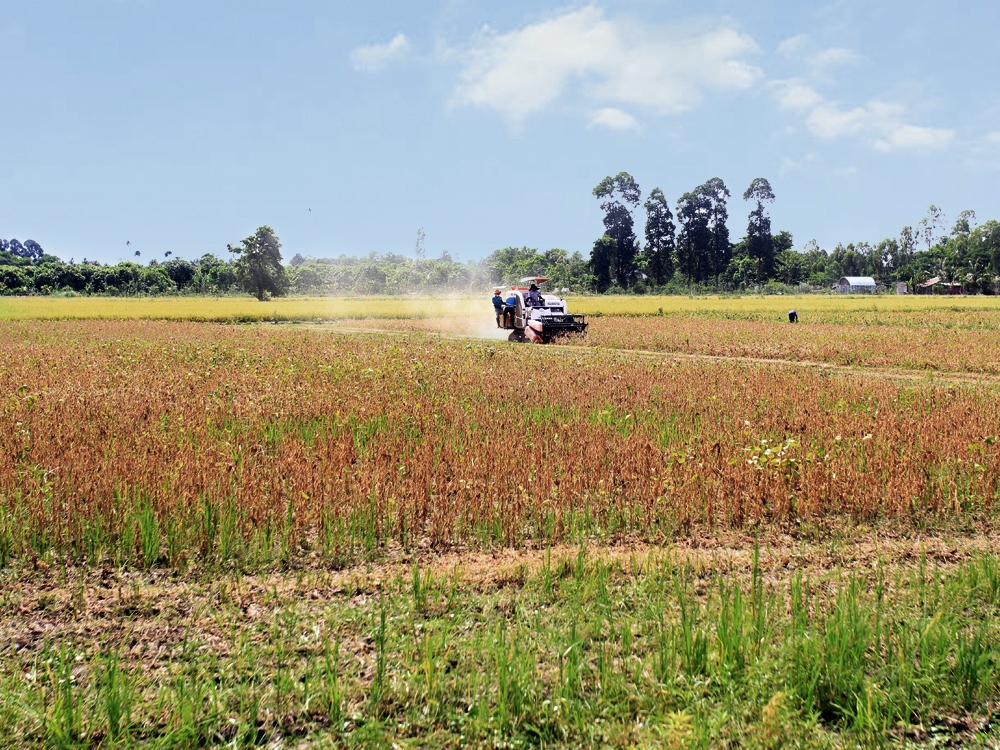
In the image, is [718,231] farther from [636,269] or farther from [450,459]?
[450,459]

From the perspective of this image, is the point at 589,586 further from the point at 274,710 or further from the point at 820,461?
the point at 820,461

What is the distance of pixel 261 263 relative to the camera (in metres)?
87.2

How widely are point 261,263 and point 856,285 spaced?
97903 millimetres

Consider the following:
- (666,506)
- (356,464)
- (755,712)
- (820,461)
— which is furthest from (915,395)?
(755,712)

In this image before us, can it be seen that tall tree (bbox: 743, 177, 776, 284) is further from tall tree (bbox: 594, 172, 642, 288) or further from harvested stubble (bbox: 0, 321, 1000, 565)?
harvested stubble (bbox: 0, 321, 1000, 565)

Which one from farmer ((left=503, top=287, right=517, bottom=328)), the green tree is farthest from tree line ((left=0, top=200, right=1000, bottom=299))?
farmer ((left=503, top=287, right=517, bottom=328))

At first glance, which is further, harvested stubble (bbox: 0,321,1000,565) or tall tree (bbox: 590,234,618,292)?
tall tree (bbox: 590,234,618,292)

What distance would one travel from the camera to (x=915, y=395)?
13133mm

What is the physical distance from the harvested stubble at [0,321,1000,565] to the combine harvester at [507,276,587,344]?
43.3ft

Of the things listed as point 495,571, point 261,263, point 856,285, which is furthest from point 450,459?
point 856,285

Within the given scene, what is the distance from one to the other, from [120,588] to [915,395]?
41.5 ft

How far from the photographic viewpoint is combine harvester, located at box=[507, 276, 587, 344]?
27.9 meters

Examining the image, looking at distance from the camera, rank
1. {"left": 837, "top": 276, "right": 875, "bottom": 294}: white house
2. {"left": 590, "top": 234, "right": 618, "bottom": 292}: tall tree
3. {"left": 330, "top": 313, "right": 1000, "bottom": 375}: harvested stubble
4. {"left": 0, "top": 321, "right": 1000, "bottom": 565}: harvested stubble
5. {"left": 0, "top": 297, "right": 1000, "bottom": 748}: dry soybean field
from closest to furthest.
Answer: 1. {"left": 0, "top": 297, "right": 1000, "bottom": 748}: dry soybean field
2. {"left": 0, "top": 321, "right": 1000, "bottom": 565}: harvested stubble
3. {"left": 330, "top": 313, "right": 1000, "bottom": 375}: harvested stubble
4. {"left": 590, "top": 234, "right": 618, "bottom": 292}: tall tree
5. {"left": 837, "top": 276, "right": 875, "bottom": 294}: white house

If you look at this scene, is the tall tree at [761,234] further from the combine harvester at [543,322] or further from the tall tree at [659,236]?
the combine harvester at [543,322]
